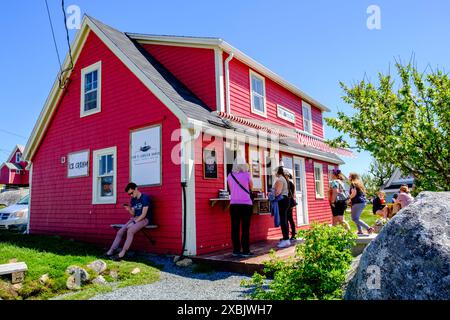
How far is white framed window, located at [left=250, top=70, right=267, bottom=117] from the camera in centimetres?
1173

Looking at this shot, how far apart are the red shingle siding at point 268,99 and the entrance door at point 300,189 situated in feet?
5.93

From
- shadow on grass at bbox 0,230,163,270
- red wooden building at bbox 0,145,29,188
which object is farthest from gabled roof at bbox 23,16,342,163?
red wooden building at bbox 0,145,29,188

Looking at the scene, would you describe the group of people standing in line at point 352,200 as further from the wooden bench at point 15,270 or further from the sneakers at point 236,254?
the wooden bench at point 15,270

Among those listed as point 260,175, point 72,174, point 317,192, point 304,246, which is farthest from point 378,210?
point 72,174

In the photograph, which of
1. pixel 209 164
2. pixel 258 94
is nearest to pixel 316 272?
pixel 209 164

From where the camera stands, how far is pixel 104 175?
10203 mm

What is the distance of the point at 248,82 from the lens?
11531 mm

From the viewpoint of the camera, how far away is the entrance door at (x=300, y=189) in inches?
520

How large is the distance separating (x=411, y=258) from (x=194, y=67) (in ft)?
29.9

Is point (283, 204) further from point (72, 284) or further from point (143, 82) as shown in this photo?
point (143, 82)

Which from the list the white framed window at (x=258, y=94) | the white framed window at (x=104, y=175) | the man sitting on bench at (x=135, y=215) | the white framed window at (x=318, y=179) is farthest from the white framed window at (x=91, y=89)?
the white framed window at (x=318, y=179)

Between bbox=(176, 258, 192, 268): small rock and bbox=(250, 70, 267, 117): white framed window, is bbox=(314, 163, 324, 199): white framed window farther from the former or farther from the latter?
bbox=(176, 258, 192, 268): small rock

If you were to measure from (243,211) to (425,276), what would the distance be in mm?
4680

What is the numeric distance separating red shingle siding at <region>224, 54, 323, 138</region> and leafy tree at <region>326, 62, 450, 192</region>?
5.37m
